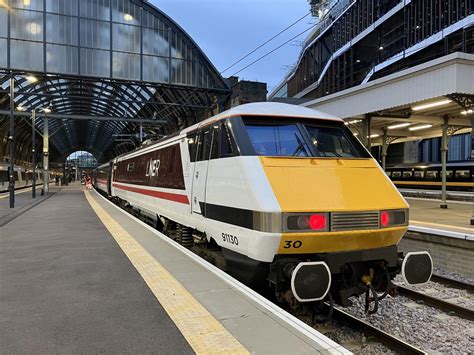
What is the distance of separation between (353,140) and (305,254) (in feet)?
7.16

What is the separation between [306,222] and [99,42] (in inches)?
1203

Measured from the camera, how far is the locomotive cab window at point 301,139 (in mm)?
5670

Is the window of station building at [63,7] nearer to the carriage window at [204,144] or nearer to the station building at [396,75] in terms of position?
the station building at [396,75]

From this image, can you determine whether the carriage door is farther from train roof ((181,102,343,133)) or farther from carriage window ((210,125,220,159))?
train roof ((181,102,343,133))

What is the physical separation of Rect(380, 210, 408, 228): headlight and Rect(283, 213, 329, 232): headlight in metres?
0.87

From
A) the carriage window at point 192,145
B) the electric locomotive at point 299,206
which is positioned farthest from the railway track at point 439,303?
the carriage window at point 192,145

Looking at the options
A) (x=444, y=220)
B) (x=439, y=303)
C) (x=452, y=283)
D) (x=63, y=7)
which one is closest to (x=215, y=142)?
(x=439, y=303)

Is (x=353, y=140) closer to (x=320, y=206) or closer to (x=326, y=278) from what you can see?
(x=320, y=206)

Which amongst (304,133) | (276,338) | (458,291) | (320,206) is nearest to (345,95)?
(458,291)

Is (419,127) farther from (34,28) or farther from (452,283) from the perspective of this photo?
(34,28)

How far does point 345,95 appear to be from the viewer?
1541 cm

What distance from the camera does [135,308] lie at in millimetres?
4648

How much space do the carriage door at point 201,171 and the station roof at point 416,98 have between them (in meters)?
7.71

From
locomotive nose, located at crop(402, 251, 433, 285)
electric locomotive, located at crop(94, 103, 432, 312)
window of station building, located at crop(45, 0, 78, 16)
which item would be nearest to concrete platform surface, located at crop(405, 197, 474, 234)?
locomotive nose, located at crop(402, 251, 433, 285)
